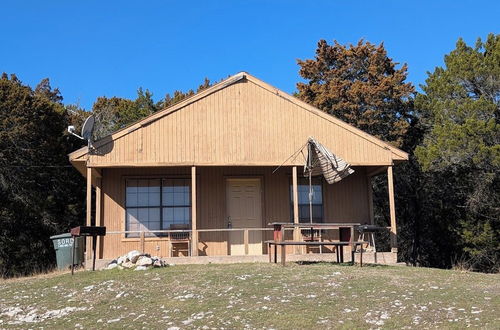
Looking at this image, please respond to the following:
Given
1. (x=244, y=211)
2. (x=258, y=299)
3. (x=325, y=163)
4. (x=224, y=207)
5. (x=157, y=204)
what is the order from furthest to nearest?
1. (x=244, y=211)
2. (x=224, y=207)
3. (x=157, y=204)
4. (x=325, y=163)
5. (x=258, y=299)

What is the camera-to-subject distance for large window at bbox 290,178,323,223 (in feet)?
59.5

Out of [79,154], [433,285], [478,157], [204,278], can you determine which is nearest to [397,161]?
[478,157]

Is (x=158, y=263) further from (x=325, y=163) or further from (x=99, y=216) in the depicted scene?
(x=325, y=163)

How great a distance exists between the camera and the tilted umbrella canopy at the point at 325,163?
15.1 m

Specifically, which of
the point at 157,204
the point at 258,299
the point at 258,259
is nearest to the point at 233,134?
the point at 157,204

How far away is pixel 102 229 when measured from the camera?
46.2 ft

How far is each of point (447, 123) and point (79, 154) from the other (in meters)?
13.1

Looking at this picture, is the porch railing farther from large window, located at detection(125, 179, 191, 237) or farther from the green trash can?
the green trash can

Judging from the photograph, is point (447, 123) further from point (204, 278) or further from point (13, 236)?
point (13, 236)

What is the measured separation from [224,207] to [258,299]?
7.91m

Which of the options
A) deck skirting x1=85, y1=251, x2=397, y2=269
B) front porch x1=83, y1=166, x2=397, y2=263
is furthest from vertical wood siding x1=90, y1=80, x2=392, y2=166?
deck skirting x1=85, y1=251, x2=397, y2=269

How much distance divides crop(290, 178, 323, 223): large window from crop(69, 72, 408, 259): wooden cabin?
32 mm

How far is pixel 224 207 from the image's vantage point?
17.7m

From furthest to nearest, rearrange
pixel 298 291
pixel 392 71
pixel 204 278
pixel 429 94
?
pixel 392 71
pixel 429 94
pixel 204 278
pixel 298 291
